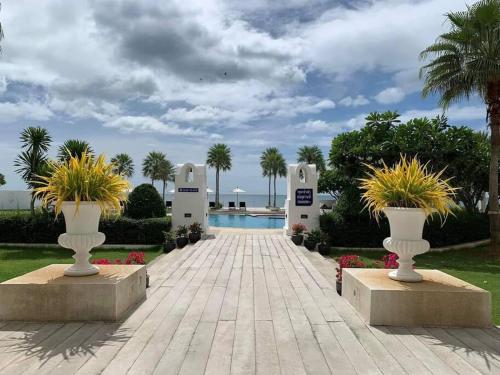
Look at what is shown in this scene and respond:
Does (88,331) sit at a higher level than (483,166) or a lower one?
lower

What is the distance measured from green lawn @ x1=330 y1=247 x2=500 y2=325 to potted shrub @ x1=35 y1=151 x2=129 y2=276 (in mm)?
7020

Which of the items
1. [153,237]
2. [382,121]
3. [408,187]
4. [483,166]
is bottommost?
[153,237]

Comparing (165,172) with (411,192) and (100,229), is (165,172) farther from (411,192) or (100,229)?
(411,192)

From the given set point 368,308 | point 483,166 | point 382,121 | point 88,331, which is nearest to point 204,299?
point 88,331

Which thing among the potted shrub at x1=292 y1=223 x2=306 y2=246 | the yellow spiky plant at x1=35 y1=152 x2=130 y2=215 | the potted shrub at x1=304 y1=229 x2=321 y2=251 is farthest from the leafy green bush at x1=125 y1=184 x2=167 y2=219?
the yellow spiky plant at x1=35 y1=152 x2=130 y2=215

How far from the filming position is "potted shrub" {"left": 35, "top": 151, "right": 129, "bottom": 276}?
15.5 feet

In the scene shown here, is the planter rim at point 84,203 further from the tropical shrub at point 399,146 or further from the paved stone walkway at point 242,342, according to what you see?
the tropical shrub at point 399,146

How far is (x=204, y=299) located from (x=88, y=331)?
180 centimetres

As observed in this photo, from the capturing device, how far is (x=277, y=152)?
54.1m

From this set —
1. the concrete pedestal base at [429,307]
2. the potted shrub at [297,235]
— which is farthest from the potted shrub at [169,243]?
the concrete pedestal base at [429,307]

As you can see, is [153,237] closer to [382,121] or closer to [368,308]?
[382,121]

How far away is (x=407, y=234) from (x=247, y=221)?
1017 inches

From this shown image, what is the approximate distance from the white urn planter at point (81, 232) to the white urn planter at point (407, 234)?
344 centimetres

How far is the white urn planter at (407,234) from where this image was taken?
4.71m
